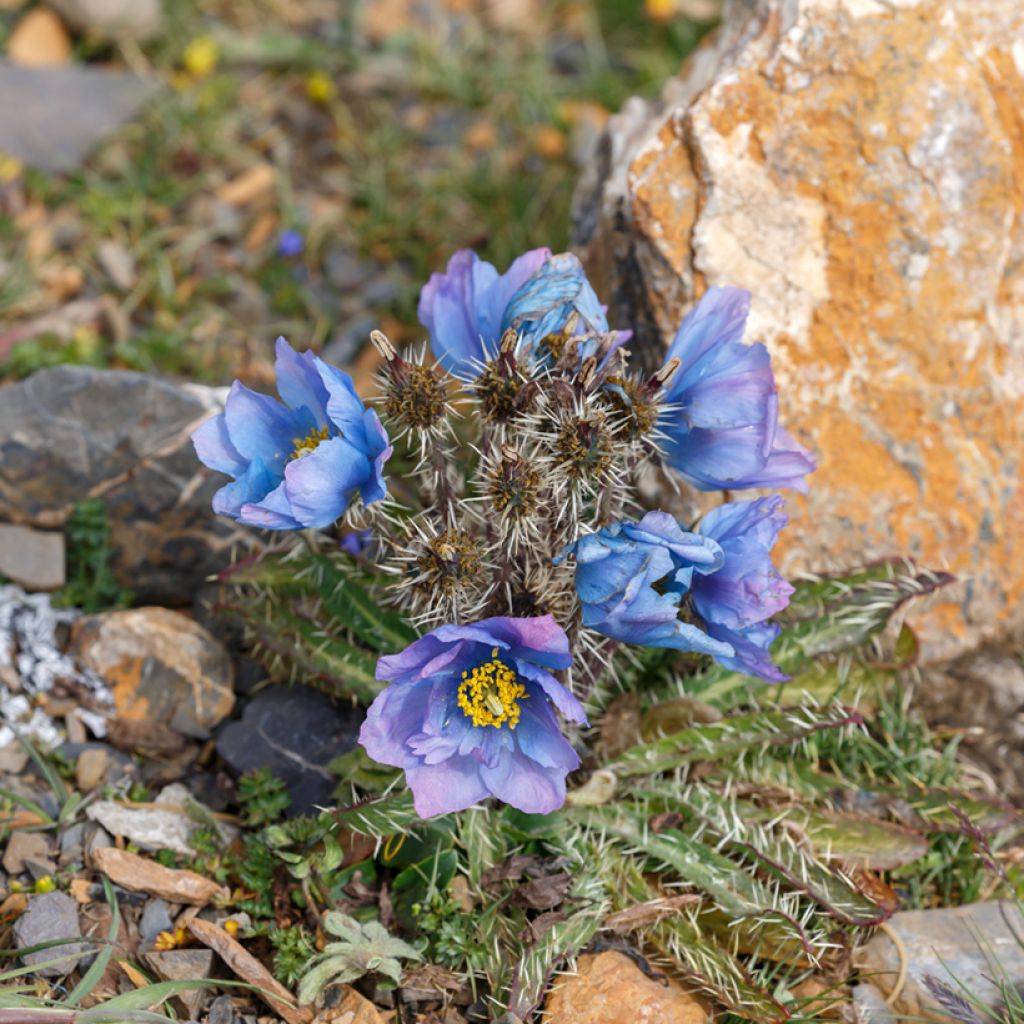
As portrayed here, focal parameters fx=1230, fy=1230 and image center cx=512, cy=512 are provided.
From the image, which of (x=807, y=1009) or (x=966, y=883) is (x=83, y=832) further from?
(x=966, y=883)

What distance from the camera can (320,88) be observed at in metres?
5.54

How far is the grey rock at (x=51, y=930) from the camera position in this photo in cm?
266

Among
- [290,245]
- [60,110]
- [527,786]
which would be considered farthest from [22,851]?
[60,110]

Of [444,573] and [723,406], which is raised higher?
[723,406]

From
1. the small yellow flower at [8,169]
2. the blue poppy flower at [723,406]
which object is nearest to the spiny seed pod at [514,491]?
the blue poppy flower at [723,406]

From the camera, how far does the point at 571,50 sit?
235 inches

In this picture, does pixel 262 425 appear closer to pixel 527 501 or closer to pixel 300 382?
pixel 300 382

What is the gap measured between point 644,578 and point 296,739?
119 centimetres

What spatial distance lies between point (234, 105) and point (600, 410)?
3611 millimetres

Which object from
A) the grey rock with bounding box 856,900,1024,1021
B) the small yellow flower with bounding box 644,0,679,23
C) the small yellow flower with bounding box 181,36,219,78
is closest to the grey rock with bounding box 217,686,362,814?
the grey rock with bounding box 856,900,1024,1021

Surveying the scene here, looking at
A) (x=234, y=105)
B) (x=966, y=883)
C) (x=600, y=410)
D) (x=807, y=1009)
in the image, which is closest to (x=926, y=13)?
(x=600, y=410)

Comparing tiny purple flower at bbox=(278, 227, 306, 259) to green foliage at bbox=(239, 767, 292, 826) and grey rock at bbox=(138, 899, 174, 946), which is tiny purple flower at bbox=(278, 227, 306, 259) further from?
grey rock at bbox=(138, 899, 174, 946)

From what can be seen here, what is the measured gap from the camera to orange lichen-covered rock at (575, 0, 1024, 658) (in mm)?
3441

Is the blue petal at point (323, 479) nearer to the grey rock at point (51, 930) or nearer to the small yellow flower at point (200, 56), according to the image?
Result: the grey rock at point (51, 930)
